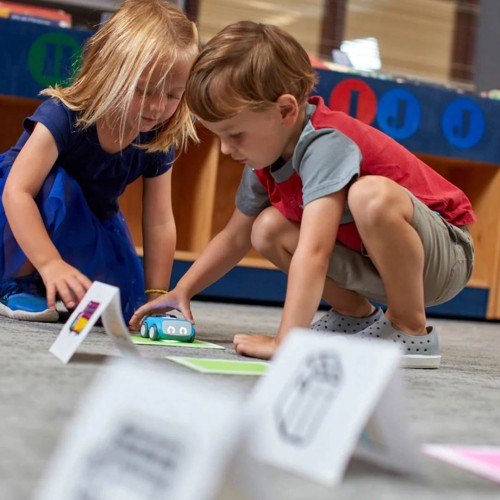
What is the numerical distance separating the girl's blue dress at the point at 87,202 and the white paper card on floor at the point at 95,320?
0.53m

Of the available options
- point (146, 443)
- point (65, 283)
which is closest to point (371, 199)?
point (65, 283)

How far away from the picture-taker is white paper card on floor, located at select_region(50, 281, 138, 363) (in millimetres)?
913

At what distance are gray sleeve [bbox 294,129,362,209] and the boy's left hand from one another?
0.20 m

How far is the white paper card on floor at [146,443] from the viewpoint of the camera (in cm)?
43

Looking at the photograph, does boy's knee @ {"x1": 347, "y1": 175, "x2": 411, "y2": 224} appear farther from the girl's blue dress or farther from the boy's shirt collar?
the girl's blue dress

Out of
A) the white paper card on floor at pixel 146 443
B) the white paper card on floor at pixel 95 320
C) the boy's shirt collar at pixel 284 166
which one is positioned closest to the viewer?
the white paper card on floor at pixel 146 443

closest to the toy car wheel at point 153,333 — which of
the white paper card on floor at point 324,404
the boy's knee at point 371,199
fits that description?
the boy's knee at point 371,199

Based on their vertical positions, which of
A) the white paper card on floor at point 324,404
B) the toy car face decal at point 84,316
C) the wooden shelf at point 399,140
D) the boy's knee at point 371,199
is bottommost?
the wooden shelf at point 399,140

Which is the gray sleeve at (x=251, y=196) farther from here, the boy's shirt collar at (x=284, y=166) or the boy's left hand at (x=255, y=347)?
the boy's left hand at (x=255, y=347)

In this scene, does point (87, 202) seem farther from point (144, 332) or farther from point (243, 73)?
point (243, 73)

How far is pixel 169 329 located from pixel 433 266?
416 mm

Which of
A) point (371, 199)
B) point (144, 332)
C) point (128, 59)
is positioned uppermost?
point (128, 59)

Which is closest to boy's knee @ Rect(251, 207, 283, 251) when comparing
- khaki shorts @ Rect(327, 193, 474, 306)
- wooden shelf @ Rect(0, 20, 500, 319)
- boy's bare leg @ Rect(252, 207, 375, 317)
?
boy's bare leg @ Rect(252, 207, 375, 317)

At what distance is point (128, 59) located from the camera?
55.1 inches
